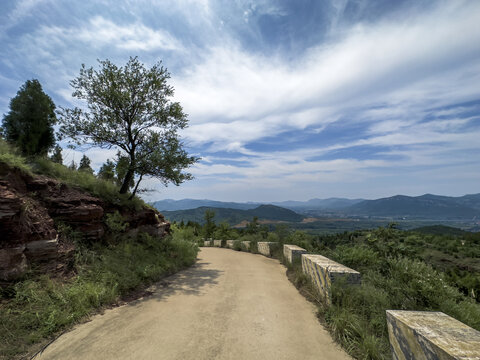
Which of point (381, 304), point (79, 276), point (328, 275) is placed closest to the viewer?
point (381, 304)

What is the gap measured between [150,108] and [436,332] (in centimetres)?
1066

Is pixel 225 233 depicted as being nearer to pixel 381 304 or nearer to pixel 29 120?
pixel 29 120

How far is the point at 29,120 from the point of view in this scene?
807 cm

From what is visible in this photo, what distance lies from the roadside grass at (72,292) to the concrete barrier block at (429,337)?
506cm

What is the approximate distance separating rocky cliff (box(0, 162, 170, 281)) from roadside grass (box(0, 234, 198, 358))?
42cm

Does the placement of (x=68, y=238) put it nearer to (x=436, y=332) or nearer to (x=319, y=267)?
(x=319, y=267)

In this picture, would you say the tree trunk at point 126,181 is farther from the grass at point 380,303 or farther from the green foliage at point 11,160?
the grass at point 380,303

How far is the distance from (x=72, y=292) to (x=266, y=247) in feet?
29.7

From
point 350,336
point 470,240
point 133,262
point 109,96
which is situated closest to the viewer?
point 350,336

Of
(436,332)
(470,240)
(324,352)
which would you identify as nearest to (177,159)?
(324,352)

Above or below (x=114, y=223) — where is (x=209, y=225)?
below

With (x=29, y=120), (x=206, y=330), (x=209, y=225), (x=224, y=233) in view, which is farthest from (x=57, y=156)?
(x=209, y=225)

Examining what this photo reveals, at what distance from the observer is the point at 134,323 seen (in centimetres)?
411

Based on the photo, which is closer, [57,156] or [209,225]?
[57,156]
